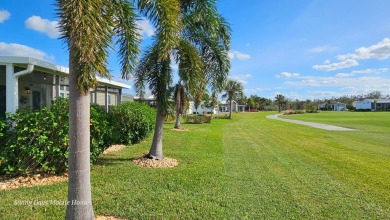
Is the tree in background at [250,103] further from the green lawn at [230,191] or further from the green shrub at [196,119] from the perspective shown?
the green lawn at [230,191]

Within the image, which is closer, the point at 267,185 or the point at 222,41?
the point at 267,185

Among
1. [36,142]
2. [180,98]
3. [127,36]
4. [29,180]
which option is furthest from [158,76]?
[29,180]

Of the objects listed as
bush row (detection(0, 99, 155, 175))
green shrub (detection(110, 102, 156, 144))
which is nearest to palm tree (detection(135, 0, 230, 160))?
bush row (detection(0, 99, 155, 175))

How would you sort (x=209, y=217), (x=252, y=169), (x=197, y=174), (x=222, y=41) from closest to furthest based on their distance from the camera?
(x=209, y=217), (x=197, y=174), (x=252, y=169), (x=222, y=41)

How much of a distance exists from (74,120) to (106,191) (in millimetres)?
2368

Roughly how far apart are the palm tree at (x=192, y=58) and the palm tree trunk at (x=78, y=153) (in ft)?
11.4

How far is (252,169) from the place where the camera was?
7.52 metres

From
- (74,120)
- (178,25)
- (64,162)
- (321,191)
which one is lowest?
(321,191)

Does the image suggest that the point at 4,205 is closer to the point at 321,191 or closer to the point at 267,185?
the point at 267,185

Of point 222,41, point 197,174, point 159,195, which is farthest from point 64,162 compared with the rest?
point 222,41

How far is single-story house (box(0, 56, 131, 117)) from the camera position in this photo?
6367 millimetres

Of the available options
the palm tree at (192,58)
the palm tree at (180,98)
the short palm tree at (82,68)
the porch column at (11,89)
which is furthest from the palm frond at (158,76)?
the short palm tree at (82,68)

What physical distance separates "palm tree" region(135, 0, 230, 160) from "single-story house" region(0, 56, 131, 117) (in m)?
1.24

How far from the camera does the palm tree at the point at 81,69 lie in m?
3.02
